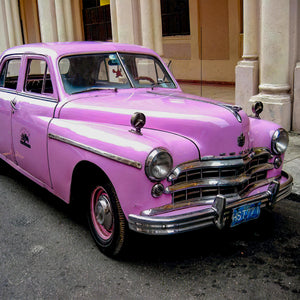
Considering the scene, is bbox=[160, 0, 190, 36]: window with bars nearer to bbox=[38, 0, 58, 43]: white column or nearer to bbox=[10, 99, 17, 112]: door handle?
bbox=[38, 0, 58, 43]: white column

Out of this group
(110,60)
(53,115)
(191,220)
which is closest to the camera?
(191,220)

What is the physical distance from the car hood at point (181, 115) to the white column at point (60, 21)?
10.8 m

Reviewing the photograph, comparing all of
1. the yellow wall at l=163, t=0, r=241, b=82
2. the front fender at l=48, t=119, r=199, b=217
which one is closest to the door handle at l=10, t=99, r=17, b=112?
the front fender at l=48, t=119, r=199, b=217

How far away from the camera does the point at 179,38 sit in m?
14.6

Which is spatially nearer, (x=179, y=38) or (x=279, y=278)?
(x=279, y=278)

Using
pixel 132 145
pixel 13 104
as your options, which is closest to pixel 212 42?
pixel 13 104

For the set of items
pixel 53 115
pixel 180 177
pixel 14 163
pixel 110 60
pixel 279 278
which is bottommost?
pixel 279 278

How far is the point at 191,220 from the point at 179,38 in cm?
1245

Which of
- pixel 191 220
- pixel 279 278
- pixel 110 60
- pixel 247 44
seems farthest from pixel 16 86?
pixel 247 44

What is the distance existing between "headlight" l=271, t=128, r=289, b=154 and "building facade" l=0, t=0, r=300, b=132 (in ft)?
11.5

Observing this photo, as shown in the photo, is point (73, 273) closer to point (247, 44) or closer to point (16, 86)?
point (16, 86)

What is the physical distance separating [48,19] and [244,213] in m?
12.7

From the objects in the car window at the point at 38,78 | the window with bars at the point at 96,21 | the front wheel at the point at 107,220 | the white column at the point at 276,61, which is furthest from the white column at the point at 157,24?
the front wheel at the point at 107,220

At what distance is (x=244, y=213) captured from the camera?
126 inches
